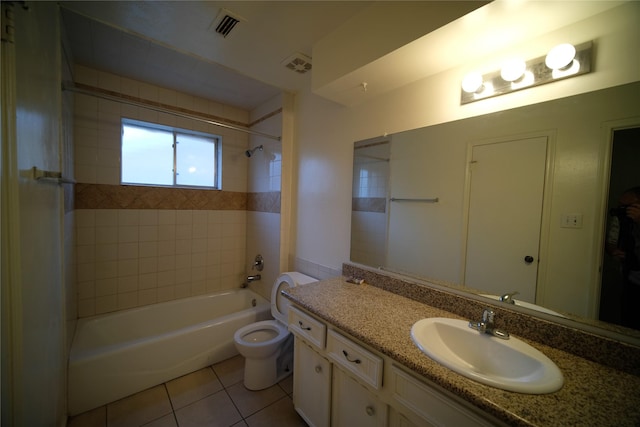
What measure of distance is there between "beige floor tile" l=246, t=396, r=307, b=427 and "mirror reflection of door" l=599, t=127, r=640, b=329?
1.70m

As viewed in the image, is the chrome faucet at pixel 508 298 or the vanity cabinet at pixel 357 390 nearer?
the vanity cabinet at pixel 357 390

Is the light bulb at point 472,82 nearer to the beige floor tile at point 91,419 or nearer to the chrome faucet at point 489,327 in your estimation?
the chrome faucet at point 489,327

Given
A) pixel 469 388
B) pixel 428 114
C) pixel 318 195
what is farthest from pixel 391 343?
pixel 318 195

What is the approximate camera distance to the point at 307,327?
130 centimetres

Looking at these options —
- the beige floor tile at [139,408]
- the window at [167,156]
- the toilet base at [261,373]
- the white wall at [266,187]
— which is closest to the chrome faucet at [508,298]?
the toilet base at [261,373]

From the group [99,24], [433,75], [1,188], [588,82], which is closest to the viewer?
[1,188]

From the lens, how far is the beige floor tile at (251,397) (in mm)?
1645

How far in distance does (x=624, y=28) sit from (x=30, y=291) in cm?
230

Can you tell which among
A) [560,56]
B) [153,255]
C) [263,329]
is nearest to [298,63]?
[560,56]

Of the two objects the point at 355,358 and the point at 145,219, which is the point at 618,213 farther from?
the point at 145,219

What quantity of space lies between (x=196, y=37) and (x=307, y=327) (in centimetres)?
195

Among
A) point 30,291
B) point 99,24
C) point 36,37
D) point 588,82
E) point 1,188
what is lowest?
point 30,291

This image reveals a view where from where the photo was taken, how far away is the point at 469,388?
708 mm

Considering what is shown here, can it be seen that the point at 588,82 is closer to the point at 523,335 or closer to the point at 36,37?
the point at 523,335
